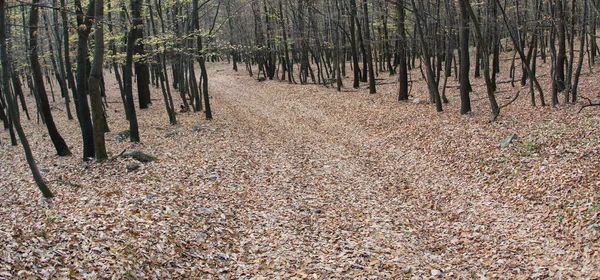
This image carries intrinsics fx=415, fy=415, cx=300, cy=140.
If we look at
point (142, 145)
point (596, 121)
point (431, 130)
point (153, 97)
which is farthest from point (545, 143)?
point (153, 97)

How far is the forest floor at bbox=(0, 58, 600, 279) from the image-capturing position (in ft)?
22.1

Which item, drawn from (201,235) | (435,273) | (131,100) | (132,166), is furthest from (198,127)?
(435,273)

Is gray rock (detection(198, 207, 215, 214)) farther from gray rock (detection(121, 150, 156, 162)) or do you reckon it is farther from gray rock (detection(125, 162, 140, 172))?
gray rock (detection(121, 150, 156, 162))

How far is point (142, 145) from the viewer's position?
1506 centimetres

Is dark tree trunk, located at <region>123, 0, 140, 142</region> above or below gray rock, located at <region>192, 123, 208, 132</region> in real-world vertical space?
above

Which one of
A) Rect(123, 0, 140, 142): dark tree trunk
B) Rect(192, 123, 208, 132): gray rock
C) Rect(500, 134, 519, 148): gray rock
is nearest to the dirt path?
Rect(500, 134, 519, 148): gray rock

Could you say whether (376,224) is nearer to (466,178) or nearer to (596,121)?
(466,178)

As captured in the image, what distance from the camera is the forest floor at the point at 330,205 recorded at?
6734 millimetres

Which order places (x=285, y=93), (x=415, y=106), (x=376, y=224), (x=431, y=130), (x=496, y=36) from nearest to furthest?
(x=376, y=224) → (x=431, y=130) → (x=415, y=106) → (x=496, y=36) → (x=285, y=93)

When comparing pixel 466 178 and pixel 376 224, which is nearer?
pixel 376 224

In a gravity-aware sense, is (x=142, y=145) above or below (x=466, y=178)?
above

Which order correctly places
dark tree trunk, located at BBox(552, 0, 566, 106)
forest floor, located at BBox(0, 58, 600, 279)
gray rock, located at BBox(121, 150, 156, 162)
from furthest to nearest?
dark tree trunk, located at BBox(552, 0, 566, 106), gray rock, located at BBox(121, 150, 156, 162), forest floor, located at BBox(0, 58, 600, 279)

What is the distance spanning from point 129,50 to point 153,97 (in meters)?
15.1

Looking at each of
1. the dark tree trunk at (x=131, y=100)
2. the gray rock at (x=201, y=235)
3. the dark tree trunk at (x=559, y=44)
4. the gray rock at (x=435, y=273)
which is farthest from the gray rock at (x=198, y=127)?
the dark tree trunk at (x=559, y=44)
